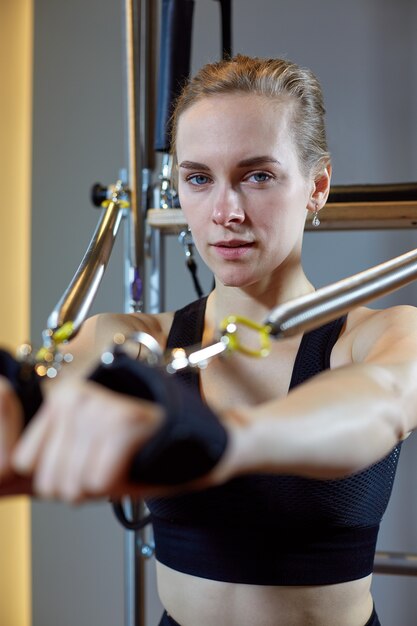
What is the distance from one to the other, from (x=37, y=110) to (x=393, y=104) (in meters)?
0.86

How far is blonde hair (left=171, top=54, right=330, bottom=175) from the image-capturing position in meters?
1.11

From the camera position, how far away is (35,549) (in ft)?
6.94

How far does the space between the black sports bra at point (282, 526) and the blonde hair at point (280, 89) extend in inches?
10.9

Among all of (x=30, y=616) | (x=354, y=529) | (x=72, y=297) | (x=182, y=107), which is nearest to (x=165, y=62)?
(x=182, y=107)

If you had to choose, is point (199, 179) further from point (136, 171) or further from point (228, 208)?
point (136, 171)

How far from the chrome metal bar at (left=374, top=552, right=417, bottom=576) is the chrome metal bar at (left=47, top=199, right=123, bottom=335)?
719 millimetres

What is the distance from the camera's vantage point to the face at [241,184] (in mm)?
1037

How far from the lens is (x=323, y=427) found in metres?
0.64

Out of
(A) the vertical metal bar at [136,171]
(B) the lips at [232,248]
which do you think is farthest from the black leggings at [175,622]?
(B) the lips at [232,248]

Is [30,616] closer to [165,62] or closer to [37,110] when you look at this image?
[37,110]

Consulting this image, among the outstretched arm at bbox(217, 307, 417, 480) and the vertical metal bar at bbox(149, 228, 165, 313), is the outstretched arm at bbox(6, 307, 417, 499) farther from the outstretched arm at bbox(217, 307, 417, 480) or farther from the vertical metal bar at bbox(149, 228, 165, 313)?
the vertical metal bar at bbox(149, 228, 165, 313)

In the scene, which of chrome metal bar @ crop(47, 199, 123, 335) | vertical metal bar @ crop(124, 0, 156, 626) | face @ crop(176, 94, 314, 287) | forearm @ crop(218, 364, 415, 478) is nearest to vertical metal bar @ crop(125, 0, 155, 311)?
vertical metal bar @ crop(124, 0, 156, 626)

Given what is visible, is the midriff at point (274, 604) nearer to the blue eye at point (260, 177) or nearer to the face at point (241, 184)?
the face at point (241, 184)

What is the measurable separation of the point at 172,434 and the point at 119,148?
1.54 metres
